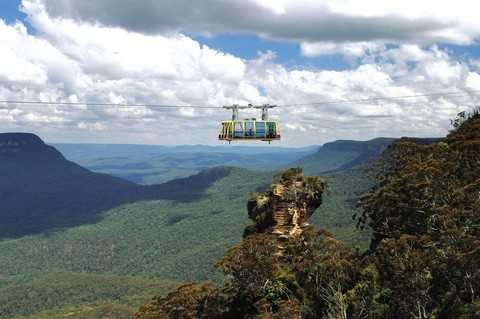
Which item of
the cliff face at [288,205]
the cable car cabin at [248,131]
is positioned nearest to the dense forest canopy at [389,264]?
the cliff face at [288,205]

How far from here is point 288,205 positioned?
198 feet

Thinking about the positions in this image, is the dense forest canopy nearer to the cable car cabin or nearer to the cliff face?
the cliff face

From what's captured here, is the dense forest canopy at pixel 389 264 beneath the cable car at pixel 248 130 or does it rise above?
beneath

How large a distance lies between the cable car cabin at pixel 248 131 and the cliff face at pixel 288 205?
5.74 metres

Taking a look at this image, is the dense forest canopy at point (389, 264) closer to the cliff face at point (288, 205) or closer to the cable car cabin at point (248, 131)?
the cliff face at point (288, 205)

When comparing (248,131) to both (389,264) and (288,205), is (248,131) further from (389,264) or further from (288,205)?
(389,264)

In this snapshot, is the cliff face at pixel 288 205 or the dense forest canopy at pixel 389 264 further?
the cliff face at pixel 288 205

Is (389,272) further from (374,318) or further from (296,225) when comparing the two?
(296,225)

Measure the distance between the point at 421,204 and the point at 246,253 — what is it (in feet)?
63.1

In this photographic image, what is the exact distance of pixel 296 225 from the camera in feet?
199

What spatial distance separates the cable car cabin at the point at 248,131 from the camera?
61906 millimetres

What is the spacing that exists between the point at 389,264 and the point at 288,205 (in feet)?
62.0

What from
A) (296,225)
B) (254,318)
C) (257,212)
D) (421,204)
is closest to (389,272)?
(421,204)

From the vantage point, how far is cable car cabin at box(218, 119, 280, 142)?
61.9 m
